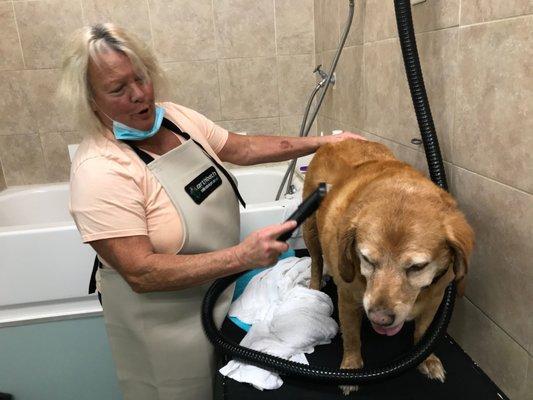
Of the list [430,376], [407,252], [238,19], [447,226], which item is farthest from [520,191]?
[238,19]

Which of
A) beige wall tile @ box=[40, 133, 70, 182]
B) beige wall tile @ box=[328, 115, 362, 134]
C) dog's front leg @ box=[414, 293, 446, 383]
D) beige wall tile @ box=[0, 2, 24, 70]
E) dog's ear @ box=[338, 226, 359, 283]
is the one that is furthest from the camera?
beige wall tile @ box=[40, 133, 70, 182]

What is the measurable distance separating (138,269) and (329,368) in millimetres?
534

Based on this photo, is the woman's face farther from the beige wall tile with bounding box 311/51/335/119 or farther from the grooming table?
the beige wall tile with bounding box 311/51/335/119

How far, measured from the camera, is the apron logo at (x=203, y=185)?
1252 mm

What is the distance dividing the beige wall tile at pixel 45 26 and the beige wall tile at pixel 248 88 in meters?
0.95

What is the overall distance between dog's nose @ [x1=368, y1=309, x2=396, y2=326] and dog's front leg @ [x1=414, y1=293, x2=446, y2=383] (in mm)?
216

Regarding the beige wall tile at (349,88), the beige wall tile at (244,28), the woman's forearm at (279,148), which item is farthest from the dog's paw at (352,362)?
the beige wall tile at (244,28)

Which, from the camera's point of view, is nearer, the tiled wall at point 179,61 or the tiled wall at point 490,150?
the tiled wall at point 490,150

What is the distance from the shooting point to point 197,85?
113 inches

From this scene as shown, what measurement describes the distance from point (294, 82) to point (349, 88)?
3.03ft

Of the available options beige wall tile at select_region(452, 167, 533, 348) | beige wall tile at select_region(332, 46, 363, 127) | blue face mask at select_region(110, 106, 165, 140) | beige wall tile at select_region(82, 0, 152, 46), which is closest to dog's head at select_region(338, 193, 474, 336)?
beige wall tile at select_region(452, 167, 533, 348)

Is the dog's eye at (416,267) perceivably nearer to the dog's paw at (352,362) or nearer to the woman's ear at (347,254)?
the woman's ear at (347,254)

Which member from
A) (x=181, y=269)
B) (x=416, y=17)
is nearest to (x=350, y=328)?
(x=181, y=269)

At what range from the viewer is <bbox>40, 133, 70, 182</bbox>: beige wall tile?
2.86 metres
